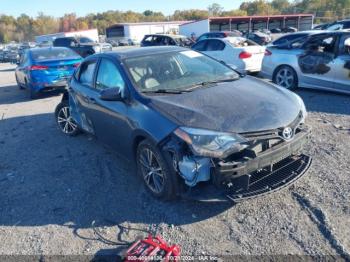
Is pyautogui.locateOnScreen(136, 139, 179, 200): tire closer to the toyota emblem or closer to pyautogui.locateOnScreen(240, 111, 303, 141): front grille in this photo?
pyautogui.locateOnScreen(240, 111, 303, 141): front grille

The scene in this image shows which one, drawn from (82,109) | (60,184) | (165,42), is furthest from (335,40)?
(165,42)

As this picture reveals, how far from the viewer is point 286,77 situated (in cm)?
837

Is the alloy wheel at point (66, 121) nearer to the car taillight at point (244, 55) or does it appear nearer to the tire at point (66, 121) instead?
the tire at point (66, 121)

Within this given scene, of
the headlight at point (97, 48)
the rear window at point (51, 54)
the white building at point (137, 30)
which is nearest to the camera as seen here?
the rear window at point (51, 54)

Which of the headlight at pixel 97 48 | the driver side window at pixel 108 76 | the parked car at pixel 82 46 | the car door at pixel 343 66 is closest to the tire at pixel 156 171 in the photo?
the driver side window at pixel 108 76

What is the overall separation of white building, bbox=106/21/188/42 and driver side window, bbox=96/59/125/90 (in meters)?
61.6

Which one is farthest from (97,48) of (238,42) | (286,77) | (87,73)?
(87,73)

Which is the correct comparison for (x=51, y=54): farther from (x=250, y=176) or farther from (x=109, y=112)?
(x=250, y=176)

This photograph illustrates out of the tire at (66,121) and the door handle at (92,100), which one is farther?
the tire at (66,121)

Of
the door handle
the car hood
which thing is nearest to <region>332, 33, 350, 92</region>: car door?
the car hood

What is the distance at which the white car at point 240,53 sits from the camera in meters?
10.7

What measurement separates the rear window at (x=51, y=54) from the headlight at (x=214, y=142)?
8568 mm

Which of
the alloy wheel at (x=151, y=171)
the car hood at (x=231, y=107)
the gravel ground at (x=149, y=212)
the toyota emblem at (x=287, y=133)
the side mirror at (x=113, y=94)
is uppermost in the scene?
the side mirror at (x=113, y=94)

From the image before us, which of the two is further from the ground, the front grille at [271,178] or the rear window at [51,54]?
the rear window at [51,54]
